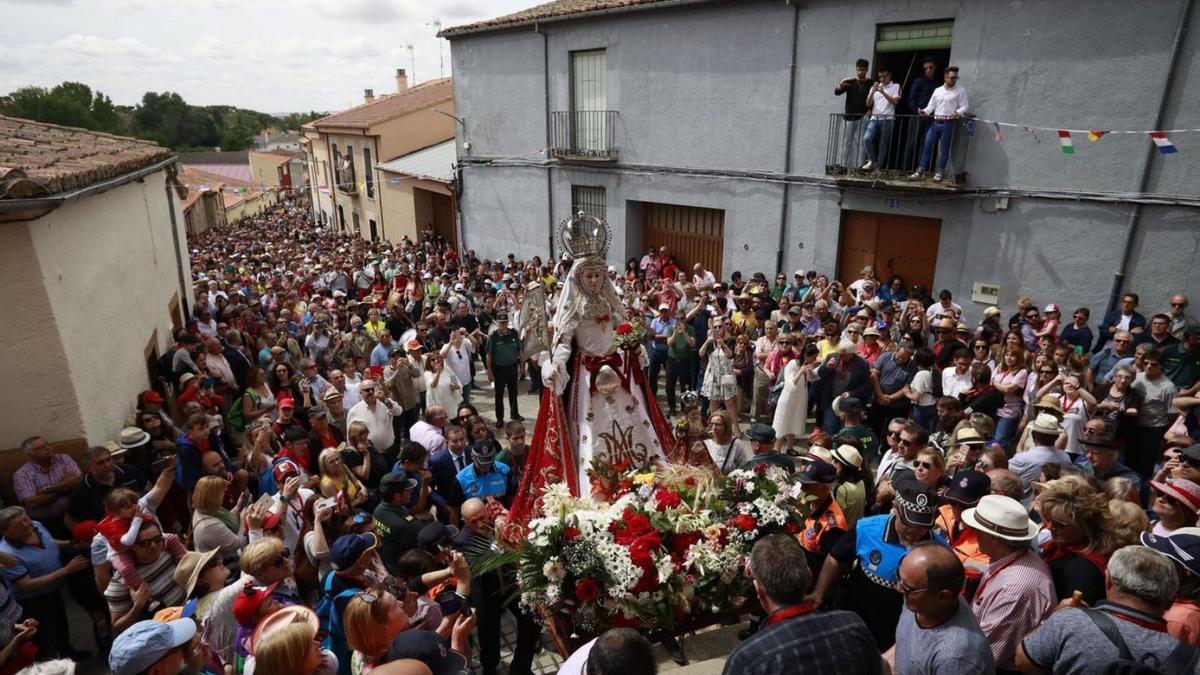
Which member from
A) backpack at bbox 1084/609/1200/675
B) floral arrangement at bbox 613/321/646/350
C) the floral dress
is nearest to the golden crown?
floral arrangement at bbox 613/321/646/350

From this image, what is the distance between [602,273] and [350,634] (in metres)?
3.29

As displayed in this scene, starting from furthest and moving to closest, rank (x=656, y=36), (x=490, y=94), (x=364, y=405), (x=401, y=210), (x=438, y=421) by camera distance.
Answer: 1. (x=401, y=210)
2. (x=490, y=94)
3. (x=656, y=36)
4. (x=364, y=405)
5. (x=438, y=421)

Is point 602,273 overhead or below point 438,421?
overhead

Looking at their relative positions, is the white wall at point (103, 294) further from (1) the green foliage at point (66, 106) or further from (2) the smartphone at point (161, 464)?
(1) the green foliage at point (66, 106)

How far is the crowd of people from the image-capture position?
2.70m

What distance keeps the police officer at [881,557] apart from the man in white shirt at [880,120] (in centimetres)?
884

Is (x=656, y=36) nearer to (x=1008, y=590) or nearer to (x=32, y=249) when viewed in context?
(x=32, y=249)

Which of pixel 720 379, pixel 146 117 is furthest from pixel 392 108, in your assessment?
pixel 146 117

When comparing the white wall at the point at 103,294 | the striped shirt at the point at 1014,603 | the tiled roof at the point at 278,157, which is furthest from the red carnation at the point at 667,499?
the tiled roof at the point at 278,157

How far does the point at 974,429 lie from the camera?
5.16m

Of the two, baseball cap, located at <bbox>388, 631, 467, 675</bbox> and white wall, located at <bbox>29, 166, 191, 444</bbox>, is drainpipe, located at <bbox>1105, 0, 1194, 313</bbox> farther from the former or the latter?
white wall, located at <bbox>29, 166, 191, 444</bbox>

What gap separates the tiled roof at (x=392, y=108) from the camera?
26.0 metres

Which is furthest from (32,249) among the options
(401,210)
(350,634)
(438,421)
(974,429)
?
(401,210)

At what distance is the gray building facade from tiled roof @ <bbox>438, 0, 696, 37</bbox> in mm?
97
